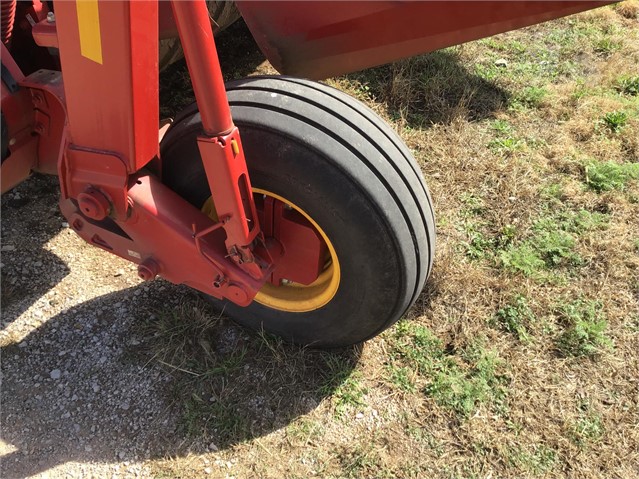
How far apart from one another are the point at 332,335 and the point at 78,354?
3.37ft

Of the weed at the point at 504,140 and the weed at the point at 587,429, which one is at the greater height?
the weed at the point at 504,140

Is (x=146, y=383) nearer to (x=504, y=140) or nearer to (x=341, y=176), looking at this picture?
(x=341, y=176)

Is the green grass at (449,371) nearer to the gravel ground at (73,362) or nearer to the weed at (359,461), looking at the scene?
the weed at (359,461)

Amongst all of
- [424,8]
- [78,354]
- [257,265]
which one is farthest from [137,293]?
[424,8]

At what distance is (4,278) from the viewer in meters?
2.62

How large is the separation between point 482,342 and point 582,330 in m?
0.44

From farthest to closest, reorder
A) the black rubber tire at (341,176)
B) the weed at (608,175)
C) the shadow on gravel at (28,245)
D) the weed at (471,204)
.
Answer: the weed at (608,175) → the weed at (471,204) → the shadow on gravel at (28,245) → the black rubber tire at (341,176)

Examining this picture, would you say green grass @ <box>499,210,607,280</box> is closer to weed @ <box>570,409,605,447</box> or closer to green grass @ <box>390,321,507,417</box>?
green grass @ <box>390,321,507,417</box>

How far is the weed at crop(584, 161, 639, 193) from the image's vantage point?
10.3 ft

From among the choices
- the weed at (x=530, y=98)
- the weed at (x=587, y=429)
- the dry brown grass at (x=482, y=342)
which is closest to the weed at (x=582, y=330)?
the dry brown grass at (x=482, y=342)

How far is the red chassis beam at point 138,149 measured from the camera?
5.17 ft

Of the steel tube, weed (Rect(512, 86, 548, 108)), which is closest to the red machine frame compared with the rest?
the steel tube

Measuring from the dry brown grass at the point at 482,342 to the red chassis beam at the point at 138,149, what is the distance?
0.51m

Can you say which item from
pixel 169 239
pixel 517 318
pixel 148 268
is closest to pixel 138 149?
pixel 169 239
